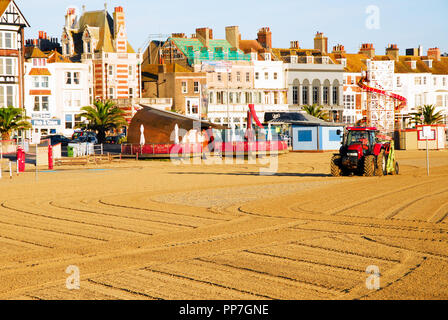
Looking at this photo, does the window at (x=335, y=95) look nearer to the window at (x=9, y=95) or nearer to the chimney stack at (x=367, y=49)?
the chimney stack at (x=367, y=49)

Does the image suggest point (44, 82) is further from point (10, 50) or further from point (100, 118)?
point (100, 118)

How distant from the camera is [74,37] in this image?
268ft

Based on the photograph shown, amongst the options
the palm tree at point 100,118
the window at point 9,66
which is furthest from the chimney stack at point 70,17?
the palm tree at point 100,118

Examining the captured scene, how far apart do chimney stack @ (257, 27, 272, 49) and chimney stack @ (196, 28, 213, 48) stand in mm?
6967

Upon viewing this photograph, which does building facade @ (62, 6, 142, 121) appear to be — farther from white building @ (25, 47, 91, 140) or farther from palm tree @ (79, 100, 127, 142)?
palm tree @ (79, 100, 127, 142)

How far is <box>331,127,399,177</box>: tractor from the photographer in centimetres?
3058

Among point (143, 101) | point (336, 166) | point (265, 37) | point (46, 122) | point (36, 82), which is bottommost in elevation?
point (336, 166)

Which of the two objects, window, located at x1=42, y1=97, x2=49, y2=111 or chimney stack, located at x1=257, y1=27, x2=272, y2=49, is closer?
window, located at x1=42, y1=97, x2=49, y2=111

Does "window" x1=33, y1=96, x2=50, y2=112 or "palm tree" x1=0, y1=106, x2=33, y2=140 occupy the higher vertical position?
"window" x1=33, y1=96, x2=50, y2=112

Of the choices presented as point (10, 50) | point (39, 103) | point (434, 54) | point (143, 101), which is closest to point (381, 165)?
point (10, 50)

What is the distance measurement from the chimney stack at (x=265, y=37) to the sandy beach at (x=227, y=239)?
64873 mm

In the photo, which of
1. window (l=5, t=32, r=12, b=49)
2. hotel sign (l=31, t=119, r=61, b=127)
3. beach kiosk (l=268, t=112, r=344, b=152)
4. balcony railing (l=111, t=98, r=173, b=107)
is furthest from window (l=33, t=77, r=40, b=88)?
beach kiosk (l=268, t=112, r=344, b=152)

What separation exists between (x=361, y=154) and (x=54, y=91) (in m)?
50.2

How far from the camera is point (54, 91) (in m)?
74.9
